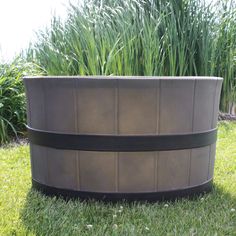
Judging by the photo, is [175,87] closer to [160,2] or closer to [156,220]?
[156,220]

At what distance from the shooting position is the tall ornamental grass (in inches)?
128

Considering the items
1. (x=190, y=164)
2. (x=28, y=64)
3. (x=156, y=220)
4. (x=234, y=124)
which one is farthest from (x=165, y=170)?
(x=234, y=124)

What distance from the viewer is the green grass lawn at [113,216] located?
4.54 feet

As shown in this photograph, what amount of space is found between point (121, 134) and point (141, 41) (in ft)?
7.01

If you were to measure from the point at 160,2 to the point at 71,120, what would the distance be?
309 centimetres

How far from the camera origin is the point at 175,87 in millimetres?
1609

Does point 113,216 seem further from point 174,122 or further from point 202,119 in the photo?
point 202,119

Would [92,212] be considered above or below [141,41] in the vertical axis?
below

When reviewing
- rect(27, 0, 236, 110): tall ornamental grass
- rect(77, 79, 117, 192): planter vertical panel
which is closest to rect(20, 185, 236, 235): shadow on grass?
rect(77, 79, 117, 192): planter vertical panel

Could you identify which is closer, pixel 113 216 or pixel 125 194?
pixel 113 216

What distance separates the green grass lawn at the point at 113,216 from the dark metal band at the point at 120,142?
0.92ft

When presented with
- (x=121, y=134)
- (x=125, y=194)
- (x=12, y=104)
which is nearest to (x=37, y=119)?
(x=121, y=134)

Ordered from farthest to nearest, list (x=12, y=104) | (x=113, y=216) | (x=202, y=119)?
1. (x=12, y=104)
2. (x=202, y=119)
3. (x=113, y=216)

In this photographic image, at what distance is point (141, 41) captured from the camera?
351 centimetres
